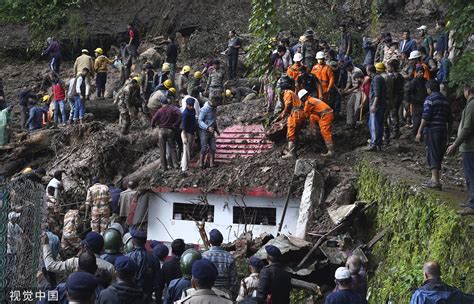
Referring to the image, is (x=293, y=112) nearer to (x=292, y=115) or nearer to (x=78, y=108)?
(x=292, y=115)

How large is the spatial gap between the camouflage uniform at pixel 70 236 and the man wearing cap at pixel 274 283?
7.15 meters

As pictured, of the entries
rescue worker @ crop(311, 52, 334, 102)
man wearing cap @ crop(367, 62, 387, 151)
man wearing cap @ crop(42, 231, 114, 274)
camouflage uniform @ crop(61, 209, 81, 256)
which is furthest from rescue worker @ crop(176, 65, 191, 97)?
man wearing cap @ crop(42, 231, 114, 274)

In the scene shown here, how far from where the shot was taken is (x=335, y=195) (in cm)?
1562

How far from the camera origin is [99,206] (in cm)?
1719

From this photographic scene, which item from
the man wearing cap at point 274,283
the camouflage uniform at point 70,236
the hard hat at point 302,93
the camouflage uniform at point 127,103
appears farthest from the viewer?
the camouflage uniform at point 127,103

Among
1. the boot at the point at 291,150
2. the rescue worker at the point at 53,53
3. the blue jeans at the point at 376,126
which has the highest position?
the rescue worker at the point at 53,53

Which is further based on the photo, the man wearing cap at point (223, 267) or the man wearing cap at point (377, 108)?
the man wearing cap at point (377, 108)

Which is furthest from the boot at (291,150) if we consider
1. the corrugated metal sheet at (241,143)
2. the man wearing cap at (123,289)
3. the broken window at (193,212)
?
the man wearing cap at (123,289)

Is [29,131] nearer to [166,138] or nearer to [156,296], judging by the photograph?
[166,138]

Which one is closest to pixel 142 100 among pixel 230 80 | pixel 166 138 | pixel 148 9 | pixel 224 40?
pixel 166 138

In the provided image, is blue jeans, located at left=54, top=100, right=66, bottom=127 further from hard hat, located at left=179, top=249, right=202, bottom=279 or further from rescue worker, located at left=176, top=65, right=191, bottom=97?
hard hat, located at left=179, top=249, right=202, bottom=279

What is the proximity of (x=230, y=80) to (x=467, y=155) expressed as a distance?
640 inches

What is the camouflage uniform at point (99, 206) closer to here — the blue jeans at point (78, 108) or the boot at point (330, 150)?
the boot at point (330, 150)

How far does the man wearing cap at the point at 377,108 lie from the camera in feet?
52.7
